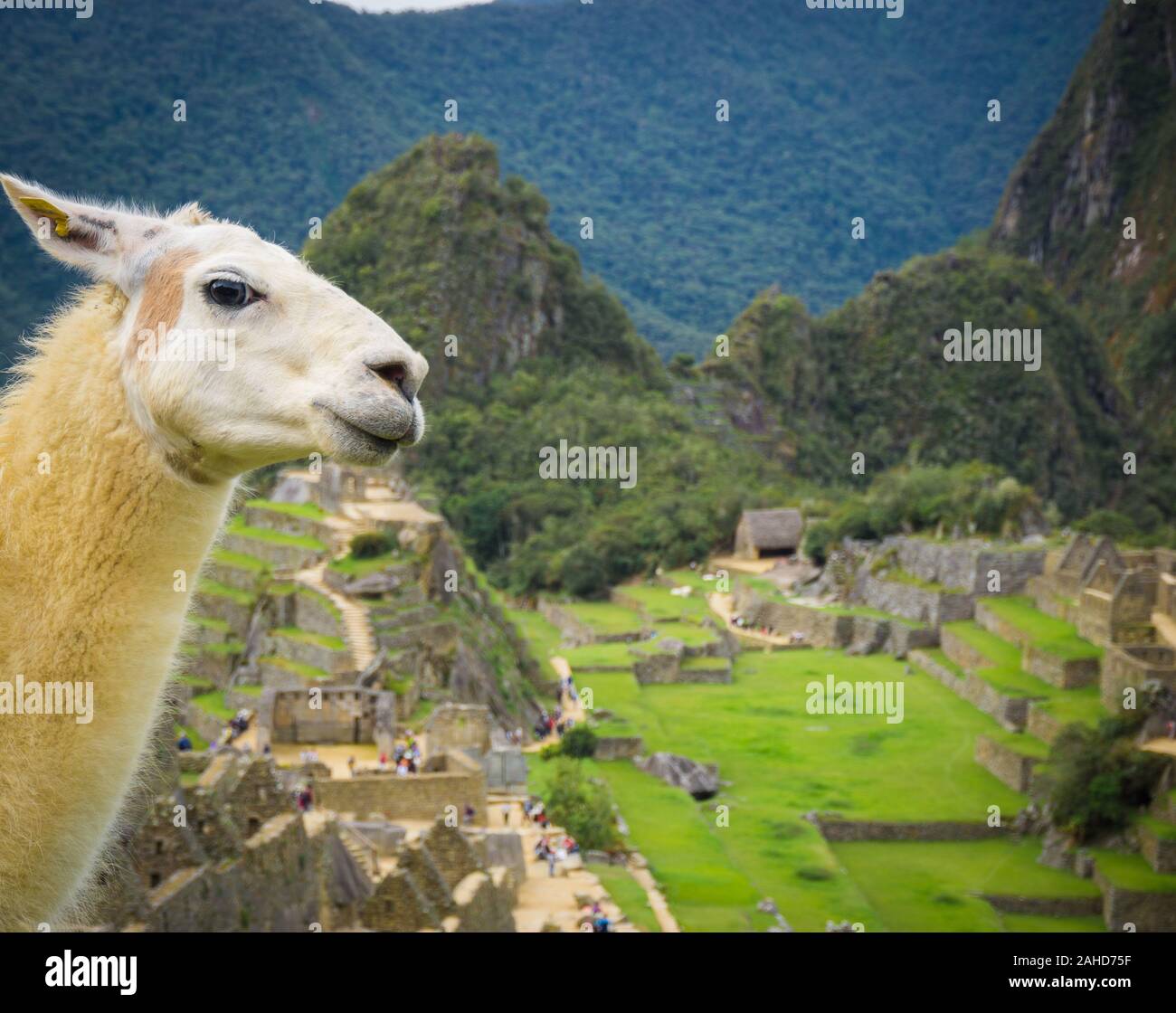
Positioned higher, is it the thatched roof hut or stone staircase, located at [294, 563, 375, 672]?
the thatched roof hut

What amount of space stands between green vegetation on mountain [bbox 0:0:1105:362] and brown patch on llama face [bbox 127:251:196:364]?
4184cm

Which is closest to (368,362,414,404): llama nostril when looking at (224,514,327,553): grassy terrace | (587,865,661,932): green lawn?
(587,865,661,932): green lawn

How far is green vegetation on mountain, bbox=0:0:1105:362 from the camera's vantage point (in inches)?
2028

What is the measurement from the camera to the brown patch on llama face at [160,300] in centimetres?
262

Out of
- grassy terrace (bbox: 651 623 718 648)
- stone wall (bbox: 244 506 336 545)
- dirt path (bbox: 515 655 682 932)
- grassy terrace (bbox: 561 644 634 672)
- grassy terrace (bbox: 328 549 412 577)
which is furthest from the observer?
grassy terrace (bbox: 651 623 718 648)

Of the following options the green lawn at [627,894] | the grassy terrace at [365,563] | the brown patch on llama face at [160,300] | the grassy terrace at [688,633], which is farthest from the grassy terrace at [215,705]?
the brown patch on llama face at [160,300]

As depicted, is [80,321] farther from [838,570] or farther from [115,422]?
[838,570]

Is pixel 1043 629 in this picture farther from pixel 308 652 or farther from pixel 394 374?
pixel 394 374

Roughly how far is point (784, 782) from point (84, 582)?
816 inches

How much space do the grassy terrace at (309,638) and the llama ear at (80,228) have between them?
735 inches

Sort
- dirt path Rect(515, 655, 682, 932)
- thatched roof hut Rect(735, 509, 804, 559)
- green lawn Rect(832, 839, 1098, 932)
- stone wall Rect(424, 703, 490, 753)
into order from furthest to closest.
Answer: thatched roof hut Rect(735, 509, 804, 559), stone wall Rect(424, 703, 490, 753), green lawn Rect(832, 839, 1098, 932), dirt path Rect(515, 655, 682, 932)

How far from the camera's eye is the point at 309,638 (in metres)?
21.5

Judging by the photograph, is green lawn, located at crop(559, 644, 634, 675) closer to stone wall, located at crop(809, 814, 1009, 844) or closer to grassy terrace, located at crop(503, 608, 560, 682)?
grassy terrace, located at crop(503, 608, 560, 682)

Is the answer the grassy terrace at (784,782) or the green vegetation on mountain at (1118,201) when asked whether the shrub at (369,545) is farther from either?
the green vegetation on mountain at (1118,201)
